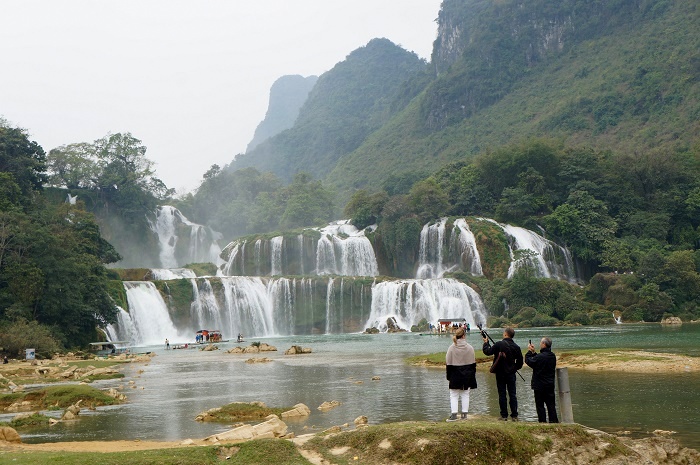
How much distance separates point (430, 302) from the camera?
54.6 m

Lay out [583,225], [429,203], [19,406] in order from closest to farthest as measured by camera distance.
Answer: [19,406]
[583,225]
[429,203]

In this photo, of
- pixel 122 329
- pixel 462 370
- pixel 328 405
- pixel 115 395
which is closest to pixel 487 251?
pixel 122 329

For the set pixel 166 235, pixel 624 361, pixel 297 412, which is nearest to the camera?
pixel 297 412

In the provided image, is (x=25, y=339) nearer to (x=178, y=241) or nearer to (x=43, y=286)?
(x=43, y=286)

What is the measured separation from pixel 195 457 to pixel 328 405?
6.49 metres

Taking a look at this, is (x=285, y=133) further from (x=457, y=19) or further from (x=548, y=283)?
(x=548, y=283)

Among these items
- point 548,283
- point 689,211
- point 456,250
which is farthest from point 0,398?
point 689,211

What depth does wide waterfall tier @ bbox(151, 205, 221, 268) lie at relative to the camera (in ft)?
280

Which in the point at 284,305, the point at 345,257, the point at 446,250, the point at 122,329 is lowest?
the point at 122,329

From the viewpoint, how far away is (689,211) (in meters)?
64.1

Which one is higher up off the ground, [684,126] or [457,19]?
[457,19]

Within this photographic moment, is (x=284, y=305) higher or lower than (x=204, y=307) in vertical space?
higher

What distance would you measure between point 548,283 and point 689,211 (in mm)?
20355

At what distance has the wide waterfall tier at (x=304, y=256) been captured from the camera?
67750 millimetres
